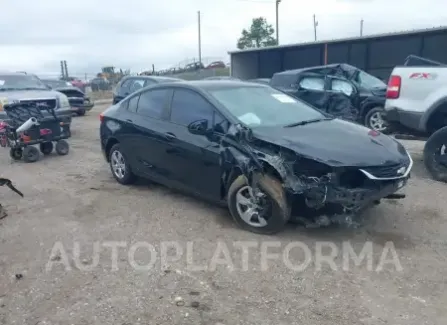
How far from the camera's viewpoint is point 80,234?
461 centimetres

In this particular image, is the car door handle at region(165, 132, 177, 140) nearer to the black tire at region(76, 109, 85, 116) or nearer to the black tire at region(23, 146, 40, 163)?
the black tire at region(23, 146, 40, 163)

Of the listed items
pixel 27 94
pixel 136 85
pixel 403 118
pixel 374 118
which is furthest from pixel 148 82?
pixel 403 118

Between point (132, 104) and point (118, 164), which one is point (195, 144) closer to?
point (132, 104)

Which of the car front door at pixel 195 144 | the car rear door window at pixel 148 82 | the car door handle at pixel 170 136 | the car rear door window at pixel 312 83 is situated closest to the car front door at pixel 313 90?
the car rear door window at pixel 312 83

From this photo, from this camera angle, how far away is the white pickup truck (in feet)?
20.5

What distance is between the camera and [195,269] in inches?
150

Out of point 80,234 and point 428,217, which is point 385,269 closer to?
point 428,217

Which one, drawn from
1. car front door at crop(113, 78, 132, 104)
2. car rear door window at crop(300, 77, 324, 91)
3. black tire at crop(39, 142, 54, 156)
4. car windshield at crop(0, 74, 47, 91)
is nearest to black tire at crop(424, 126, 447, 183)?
car rear door window at crop(300, 77, 324, 91)

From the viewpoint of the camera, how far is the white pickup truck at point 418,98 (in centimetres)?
624

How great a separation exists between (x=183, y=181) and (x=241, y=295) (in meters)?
2.08

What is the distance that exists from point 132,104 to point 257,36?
161ft

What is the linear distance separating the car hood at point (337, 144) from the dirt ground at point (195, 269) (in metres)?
0.80

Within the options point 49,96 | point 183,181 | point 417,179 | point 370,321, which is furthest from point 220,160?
point 49,96

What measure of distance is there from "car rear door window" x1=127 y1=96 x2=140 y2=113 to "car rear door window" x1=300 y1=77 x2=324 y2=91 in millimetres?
5700
